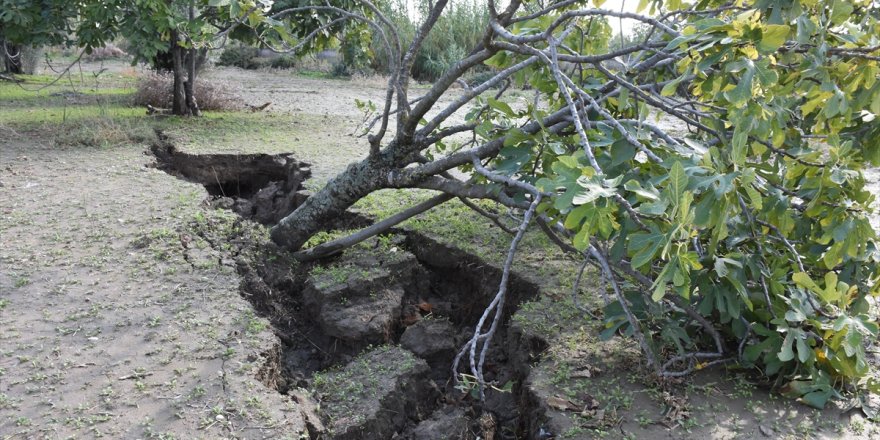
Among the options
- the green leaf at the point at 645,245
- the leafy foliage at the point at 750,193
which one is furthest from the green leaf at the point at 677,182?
the green leaf at the point at 645,245

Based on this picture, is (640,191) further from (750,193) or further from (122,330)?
(122,330)

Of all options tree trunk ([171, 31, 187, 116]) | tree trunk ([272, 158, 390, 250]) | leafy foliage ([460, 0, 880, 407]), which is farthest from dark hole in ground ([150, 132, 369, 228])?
leafy foliage ([460, 0, 880, 407])

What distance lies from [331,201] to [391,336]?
884 millimetres

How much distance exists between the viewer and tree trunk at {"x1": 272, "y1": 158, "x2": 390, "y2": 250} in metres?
3.79

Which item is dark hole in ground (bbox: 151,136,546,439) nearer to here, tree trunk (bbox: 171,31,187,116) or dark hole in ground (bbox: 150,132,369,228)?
dark hole in ground (bbox: 150,132,369,228)

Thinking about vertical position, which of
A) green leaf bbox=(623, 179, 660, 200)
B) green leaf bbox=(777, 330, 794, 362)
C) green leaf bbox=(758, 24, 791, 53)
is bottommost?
green leaf bbox=(777, 330, 794, 362)

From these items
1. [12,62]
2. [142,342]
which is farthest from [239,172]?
[12,62]

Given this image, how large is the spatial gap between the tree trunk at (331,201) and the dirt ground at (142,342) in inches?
17.4

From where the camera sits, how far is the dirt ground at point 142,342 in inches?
97.1

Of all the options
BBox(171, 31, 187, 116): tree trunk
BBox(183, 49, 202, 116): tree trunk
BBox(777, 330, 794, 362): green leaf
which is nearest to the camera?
BBox(777, 330, 794, 362): green leaf

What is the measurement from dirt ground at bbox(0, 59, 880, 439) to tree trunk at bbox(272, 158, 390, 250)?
0.44 meters

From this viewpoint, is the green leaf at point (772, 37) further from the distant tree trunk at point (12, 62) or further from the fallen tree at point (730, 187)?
the distant tree trunk at point (12, 62)

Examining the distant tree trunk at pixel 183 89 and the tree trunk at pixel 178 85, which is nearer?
the tree trunk at pixel 178 85

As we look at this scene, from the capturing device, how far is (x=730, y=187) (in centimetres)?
195
